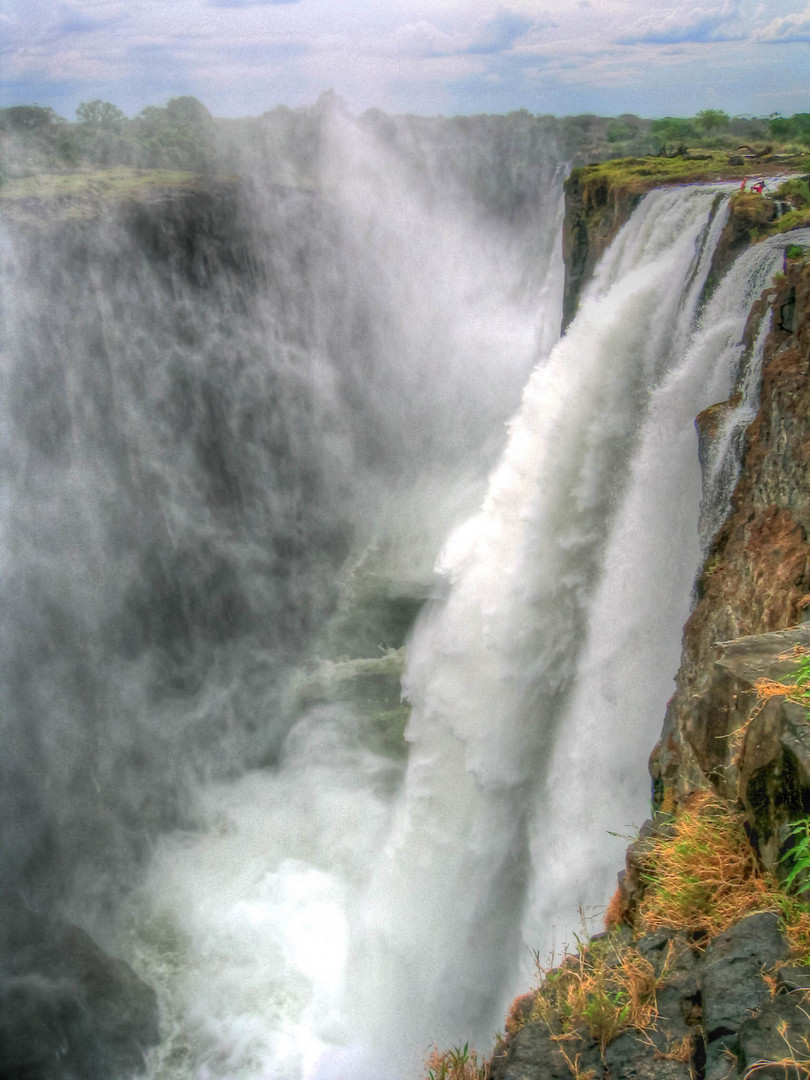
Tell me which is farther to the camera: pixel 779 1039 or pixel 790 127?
pixel 790 127

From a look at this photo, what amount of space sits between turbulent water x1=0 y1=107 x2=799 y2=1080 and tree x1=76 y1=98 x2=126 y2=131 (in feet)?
26.7

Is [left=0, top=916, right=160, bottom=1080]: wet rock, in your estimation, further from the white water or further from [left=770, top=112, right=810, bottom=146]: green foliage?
[left=770, top=112, right=810, bottom=146]: green foliage

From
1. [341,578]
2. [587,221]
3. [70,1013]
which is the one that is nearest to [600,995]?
[70,1013]

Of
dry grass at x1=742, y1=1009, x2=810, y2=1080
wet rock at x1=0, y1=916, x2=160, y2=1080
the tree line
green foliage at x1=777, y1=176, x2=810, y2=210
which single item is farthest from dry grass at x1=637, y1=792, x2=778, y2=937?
the tree line

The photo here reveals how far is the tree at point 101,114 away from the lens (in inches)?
1065

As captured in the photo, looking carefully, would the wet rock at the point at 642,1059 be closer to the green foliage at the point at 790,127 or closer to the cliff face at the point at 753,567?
the cliff face at the point at 753,567

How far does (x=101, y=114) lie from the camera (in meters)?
28.0

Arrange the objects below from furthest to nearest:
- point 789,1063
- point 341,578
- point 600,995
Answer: point 341,578 < point 600,995 < point 789,1063

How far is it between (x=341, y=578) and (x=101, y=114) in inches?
805

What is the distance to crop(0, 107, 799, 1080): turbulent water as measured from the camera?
800 centimetres

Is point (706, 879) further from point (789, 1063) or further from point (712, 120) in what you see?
point (712, 120)

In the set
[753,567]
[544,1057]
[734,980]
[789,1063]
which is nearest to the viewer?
[789,1063]

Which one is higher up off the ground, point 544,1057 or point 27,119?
point 27,119

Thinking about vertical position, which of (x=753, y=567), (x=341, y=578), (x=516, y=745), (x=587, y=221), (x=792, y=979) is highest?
(x=587, y=221)
